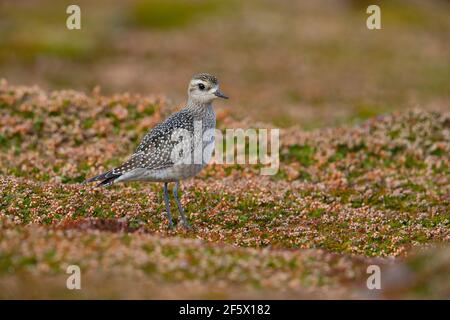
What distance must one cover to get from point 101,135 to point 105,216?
864 centimetres

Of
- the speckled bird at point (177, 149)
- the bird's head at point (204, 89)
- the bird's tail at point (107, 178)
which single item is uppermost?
the bird's head at point (204, 89)

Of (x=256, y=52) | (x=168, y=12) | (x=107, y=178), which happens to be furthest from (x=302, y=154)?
(x=168, y=12)

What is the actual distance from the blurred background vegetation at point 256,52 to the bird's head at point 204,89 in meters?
13.7

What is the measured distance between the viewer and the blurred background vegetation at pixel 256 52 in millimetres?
46875

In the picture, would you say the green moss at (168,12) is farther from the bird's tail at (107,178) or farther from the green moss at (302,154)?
the bird's tail at (107,178)

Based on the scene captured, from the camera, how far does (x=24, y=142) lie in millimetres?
28547

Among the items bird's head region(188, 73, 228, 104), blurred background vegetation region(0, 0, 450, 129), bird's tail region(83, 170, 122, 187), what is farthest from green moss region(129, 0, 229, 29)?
bird's tail region(83, 170, 122, 187)

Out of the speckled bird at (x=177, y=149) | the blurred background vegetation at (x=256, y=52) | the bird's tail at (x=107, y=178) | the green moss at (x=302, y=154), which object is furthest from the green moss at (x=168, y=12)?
the bird's tail at (x=107, y=178)

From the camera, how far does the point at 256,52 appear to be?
5800 centimetres

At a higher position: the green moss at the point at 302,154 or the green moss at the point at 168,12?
the green moss at the point at 168,12

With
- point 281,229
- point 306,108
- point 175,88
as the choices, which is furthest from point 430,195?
point 175,88

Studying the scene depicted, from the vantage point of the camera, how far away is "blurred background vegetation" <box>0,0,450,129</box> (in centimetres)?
4688

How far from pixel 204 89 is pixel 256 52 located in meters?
36.9

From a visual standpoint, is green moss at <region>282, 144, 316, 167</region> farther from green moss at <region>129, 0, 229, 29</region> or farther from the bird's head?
green moss at <region>129, 0, 229, 29</region>
